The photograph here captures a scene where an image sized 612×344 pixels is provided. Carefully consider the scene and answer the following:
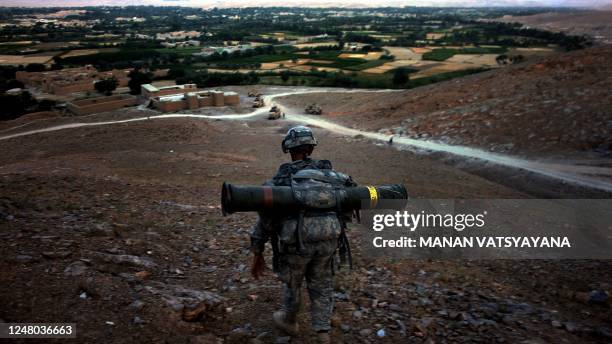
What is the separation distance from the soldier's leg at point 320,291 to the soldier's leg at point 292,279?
11 centimetres

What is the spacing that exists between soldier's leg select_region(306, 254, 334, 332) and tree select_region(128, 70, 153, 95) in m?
44.2

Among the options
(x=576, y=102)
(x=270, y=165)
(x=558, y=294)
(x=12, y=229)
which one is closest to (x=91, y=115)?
(x=270, y=165)

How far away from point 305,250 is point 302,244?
95 millimetres

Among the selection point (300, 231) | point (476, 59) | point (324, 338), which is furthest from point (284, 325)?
point (476, 59)

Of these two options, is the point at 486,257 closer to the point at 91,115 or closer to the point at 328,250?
the point at 328,250

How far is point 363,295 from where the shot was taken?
5500 millimetres

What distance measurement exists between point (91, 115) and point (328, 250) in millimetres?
35625

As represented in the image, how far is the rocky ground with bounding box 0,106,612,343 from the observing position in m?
4.25

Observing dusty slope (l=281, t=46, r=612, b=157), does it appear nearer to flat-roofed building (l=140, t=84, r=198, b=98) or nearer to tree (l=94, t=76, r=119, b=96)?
flat-roofed building (l=140, t=84, r=198, b=98)

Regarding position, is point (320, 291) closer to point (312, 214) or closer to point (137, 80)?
point (312, 214)

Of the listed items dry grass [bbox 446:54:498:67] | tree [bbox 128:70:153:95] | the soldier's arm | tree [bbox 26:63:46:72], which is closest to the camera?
the soldier's arm

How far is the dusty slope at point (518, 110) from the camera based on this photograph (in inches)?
701

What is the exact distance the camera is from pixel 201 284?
5.59 metres

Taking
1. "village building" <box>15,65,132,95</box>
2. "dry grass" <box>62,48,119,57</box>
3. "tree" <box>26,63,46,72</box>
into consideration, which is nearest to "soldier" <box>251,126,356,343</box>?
"village building" <box>15,65,132,95</box>
